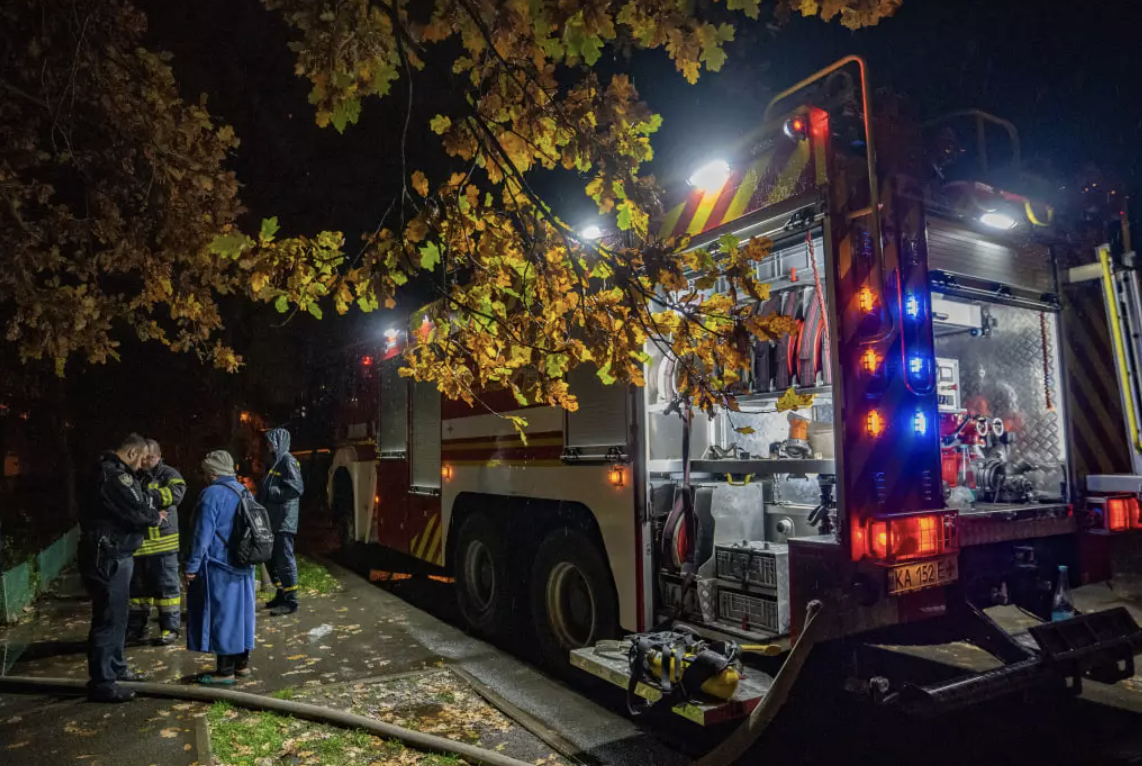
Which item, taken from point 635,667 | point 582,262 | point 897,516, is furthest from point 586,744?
point 582,262

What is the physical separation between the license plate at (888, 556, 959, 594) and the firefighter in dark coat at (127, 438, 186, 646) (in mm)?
5514

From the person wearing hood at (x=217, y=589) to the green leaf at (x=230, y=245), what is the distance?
2.67 metres

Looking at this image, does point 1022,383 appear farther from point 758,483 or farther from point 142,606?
point 142,606

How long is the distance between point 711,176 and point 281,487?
558 centimetres

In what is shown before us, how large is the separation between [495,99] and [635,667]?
10.3 feet

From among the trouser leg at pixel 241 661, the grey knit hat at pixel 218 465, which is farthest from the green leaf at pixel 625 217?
the trouser leg at pixel 241 661

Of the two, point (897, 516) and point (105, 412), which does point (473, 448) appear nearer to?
point (897, 516)

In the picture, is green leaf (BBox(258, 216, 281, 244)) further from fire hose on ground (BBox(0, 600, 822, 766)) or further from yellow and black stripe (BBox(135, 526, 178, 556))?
yellow and black stripe (BBox(135, 526, 178, 556))

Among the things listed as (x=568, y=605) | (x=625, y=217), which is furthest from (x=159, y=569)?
(x=625, y=217)

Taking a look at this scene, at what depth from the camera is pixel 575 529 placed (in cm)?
543

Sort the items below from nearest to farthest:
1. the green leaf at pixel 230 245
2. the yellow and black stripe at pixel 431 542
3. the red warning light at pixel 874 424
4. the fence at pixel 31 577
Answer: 1. the green leaf at pixel 230 245
2. the red warning light at pixel 874 424
3. the fence at pixel 31 577
4. the yellow and black stripe at pixel 431 542

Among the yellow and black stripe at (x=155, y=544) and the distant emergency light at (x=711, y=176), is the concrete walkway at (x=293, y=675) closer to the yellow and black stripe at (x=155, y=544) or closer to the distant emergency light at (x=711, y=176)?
the yellow and black stripe at (x=155, y=544)

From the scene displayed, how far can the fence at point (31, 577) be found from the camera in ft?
23.7

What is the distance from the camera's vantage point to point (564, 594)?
5.77 m
